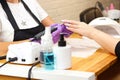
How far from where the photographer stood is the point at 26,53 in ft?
3.94

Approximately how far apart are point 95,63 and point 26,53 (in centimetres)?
33

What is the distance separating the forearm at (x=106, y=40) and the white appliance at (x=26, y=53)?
0.34m

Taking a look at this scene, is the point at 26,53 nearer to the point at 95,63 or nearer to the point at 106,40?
the point at 95,63

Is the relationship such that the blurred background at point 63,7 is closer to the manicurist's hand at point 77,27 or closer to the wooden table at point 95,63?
the manicurist's hand at point 77,27

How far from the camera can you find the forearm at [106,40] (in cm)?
135

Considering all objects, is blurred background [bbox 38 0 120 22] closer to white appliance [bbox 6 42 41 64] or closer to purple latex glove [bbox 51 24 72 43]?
purple latex glove [bbox 51 24 72 43]

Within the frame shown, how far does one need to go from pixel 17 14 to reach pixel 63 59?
2.96ft

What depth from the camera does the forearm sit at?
1347 mm

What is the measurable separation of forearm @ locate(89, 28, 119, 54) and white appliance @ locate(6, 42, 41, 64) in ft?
1.13

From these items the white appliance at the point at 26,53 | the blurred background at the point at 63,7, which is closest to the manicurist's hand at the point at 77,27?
the white appliance at the point at 26,53

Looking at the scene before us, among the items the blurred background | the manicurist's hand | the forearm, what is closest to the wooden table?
the forearm

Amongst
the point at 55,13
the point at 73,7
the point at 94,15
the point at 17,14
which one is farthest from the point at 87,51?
the point at 73,7

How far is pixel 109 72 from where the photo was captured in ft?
5.57

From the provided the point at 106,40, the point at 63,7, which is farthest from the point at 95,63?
the point at 63,7
